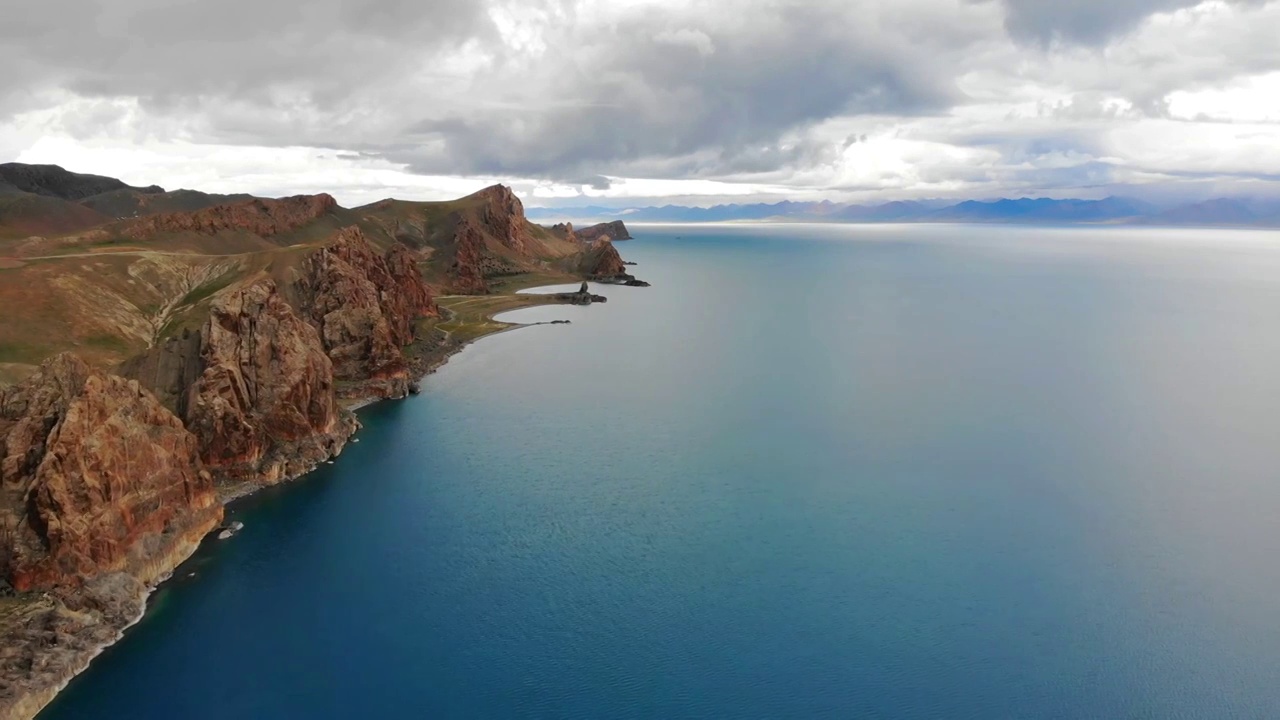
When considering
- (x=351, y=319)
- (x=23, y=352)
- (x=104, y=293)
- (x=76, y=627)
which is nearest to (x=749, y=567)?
(x=76, y=627)

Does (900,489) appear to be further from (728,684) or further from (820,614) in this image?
(728,684)

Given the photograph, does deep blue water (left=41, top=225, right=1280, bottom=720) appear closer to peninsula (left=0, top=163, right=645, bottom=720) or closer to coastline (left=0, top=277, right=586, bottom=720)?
coastline (left=0, top=277, right=586, bottom=720)

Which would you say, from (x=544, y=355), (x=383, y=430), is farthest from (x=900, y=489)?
(x=544, y=355)

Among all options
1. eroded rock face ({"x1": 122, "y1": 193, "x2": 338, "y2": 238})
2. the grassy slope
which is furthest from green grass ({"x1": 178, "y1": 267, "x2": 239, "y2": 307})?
eroded rock face ({"x1": 122, "y1": 193, "x2": 338, "y2": 238})

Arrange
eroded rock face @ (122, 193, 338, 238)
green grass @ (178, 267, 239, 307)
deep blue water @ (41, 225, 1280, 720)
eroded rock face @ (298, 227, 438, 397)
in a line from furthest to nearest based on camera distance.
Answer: eroded rock face @ (122, 193, 338, 238) → green grass @ (178, 267, 239, 307) → eroded rock face @ (298, 227, 438, 397) → deep blue water @ (41, 225, 1280, 720)

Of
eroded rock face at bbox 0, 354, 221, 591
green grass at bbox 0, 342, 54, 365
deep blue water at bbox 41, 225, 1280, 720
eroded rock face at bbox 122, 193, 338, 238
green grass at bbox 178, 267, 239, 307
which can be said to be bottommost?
deep blue water at bbox 41, 225, 1280, 720

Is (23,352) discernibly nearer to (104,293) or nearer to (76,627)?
(104,293)

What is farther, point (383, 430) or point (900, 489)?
point (383, 430)
